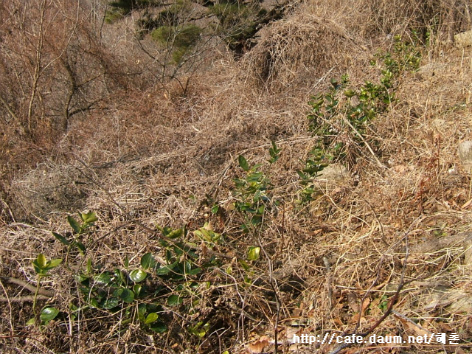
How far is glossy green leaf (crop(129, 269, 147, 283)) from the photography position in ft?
7.57

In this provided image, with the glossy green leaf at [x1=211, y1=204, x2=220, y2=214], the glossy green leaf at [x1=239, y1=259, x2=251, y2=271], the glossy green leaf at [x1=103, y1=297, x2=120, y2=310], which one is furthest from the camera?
the glossy green leaf at [x1=211, y1=204, x2=220, y2=214]

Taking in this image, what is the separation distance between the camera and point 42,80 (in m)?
6.96

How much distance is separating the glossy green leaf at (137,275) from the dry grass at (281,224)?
22 centimetres

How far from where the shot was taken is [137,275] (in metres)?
2.32

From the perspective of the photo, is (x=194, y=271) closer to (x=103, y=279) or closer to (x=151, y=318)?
(x=151, y=318)

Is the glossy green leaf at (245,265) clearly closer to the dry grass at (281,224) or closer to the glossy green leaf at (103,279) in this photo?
the dry grass at (281,224)

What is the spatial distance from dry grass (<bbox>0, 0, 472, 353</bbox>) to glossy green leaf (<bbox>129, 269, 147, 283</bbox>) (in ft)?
0.71

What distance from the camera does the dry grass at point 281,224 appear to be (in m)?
2.31

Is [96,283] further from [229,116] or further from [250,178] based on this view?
[229,116]

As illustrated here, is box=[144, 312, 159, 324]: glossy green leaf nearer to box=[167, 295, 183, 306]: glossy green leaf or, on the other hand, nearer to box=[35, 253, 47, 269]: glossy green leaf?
box=[167, 295, 183, 306]: glossy green leaf

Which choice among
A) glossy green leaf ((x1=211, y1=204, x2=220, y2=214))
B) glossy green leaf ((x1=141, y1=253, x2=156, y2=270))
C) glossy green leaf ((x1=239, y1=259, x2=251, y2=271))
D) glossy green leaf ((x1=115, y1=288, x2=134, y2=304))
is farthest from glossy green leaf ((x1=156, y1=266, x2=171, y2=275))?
glossy green leaf ((x1=211, y1=204, x2=220, y2=214))

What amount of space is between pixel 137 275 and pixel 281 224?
1.05m

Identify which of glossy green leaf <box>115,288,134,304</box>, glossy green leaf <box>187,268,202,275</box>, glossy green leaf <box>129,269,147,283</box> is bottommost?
glossy green leaf <box>187,268,202,275</box>

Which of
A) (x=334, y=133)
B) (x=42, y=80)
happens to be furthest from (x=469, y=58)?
(x=42, y=80)
